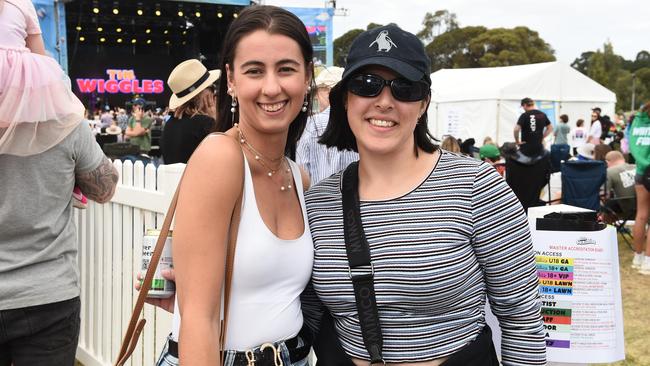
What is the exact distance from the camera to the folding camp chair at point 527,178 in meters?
8.38

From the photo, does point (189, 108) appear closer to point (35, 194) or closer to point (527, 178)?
point (35, 194)

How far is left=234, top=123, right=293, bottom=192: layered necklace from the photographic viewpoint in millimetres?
1898

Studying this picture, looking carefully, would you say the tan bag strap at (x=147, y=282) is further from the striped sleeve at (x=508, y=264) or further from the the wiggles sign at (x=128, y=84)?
the the wiggles sign at (x=128, y=84)

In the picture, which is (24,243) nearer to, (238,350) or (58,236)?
(58,236)

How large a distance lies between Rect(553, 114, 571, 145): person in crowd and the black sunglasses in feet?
50.0

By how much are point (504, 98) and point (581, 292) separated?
15398mm

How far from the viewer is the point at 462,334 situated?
5.77 feet

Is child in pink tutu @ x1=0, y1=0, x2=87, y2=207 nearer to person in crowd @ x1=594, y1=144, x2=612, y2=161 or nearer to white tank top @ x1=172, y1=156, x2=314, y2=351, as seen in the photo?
white tank top @ x1=172, y1=156, x2=314, y2=351

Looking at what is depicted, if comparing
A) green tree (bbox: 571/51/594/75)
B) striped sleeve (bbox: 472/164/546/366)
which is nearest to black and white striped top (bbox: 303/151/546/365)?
striped sleeve (bbox: 472/164/546/366)

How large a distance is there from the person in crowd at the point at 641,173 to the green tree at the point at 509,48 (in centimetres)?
4213

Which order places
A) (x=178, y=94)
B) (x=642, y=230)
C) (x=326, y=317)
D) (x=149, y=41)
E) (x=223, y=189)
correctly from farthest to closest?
(x=149, y=41)
(x=642, y=230)
(x=178, y=94)
(x=326, y=317)
(x=223, y=189)

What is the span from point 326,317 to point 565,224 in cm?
99

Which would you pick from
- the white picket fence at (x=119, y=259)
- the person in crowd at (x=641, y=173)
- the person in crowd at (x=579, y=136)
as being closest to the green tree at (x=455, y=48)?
the person in crowd at (x=579, y=136)

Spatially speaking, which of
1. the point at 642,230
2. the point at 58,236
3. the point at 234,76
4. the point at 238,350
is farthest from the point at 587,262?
the point at 642,230
